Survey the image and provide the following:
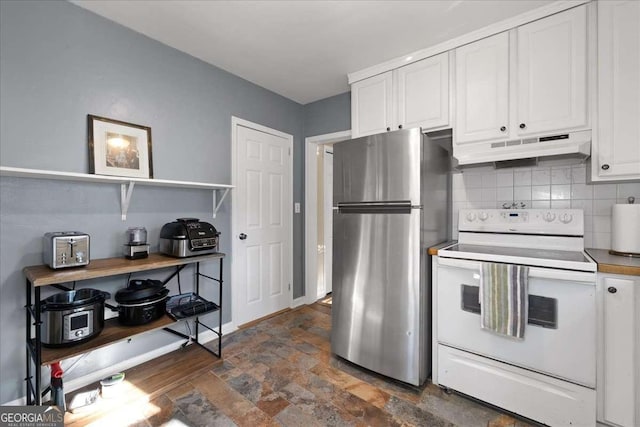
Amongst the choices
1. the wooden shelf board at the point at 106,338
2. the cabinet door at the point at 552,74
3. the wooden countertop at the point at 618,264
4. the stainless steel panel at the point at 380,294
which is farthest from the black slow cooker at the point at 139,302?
the cabinet door at the point at 552,74

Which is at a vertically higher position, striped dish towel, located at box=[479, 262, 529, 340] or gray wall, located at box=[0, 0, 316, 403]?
gray wall, located at box=[0, 0, 316, 403]

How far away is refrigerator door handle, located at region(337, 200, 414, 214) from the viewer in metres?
1.85

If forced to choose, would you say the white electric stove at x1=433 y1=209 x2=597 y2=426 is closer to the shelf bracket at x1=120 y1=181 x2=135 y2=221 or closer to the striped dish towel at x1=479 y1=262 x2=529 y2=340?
the striped dish towel at x1=479 y1=262 x2=529 y2=340

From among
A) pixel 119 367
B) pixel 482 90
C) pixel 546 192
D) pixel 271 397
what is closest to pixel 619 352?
pixel 546 192

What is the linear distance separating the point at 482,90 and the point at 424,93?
1.36 ft

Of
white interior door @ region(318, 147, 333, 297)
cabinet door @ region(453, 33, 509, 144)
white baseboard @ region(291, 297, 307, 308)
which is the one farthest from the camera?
white interior door @ region(318, 147, 333, 297)

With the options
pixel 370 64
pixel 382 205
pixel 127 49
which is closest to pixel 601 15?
pixel 370 64

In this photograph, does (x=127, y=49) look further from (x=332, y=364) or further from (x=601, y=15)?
(x=601, y=15)

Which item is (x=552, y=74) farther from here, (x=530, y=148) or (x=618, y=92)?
(x=530, y=148)

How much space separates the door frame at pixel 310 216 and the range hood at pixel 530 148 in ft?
5.92

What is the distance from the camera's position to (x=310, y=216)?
3496 mm

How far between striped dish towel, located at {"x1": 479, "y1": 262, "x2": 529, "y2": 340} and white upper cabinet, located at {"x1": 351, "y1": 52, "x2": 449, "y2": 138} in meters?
1.17

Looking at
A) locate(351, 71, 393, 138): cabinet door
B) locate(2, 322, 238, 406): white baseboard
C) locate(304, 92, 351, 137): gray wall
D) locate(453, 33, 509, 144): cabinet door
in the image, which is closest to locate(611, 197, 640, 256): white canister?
locate(453, 33, 509, 144): cabinet door

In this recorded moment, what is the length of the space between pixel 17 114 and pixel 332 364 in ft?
8.59
